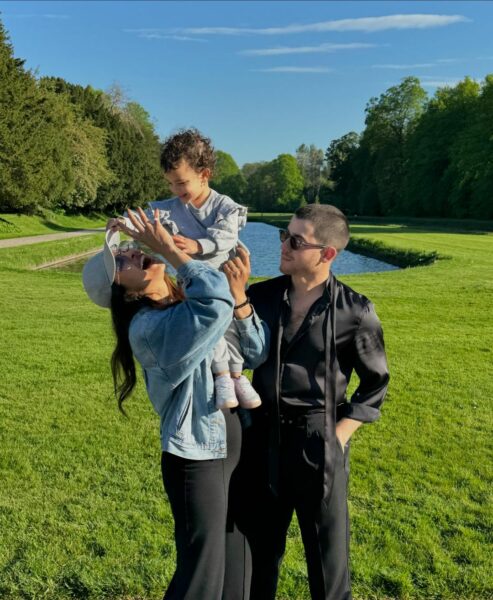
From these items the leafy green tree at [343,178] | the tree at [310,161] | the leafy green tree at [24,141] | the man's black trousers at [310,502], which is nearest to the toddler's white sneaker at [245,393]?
the man's black trousers at [310,502]

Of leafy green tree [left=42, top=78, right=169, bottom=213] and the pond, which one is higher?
leafy green tree [left=42, top=78, right=169, bottom=213]

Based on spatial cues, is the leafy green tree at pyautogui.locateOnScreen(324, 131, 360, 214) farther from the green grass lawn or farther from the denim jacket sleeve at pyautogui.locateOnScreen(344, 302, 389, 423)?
the denim jacket sleeve at pyautogui.locateOnScreen(344, 302, 389, 423)

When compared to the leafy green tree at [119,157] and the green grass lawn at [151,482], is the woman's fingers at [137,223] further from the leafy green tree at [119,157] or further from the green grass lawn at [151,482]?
the leafy green tree at [119,157]

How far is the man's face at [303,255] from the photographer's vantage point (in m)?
2.53

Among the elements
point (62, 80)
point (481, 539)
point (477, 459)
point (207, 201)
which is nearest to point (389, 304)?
point (477, 459)

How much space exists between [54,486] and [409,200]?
68.5m

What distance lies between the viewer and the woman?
220cm

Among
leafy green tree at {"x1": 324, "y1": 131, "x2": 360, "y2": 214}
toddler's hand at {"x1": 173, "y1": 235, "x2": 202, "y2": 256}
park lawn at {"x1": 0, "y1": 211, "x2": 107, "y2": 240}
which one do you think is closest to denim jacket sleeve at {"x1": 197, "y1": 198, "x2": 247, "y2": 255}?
toddler's hand at {"x1": 173, "y1": 235, "x2": 202, "y2": 256}

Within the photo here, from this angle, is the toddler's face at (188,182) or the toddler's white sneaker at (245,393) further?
the toddler's face at (188,182)

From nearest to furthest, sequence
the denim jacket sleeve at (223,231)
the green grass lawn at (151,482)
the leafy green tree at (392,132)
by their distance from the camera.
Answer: the denim jacket sleeve at (223,231), the green grass lawn at (151,482), the leafy green tree at (392,132)

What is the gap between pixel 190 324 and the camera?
214 cm

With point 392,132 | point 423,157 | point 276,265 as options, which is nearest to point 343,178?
point 392,132

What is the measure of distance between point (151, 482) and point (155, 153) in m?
77.4

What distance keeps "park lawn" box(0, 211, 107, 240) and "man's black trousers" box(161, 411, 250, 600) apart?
36.1m
